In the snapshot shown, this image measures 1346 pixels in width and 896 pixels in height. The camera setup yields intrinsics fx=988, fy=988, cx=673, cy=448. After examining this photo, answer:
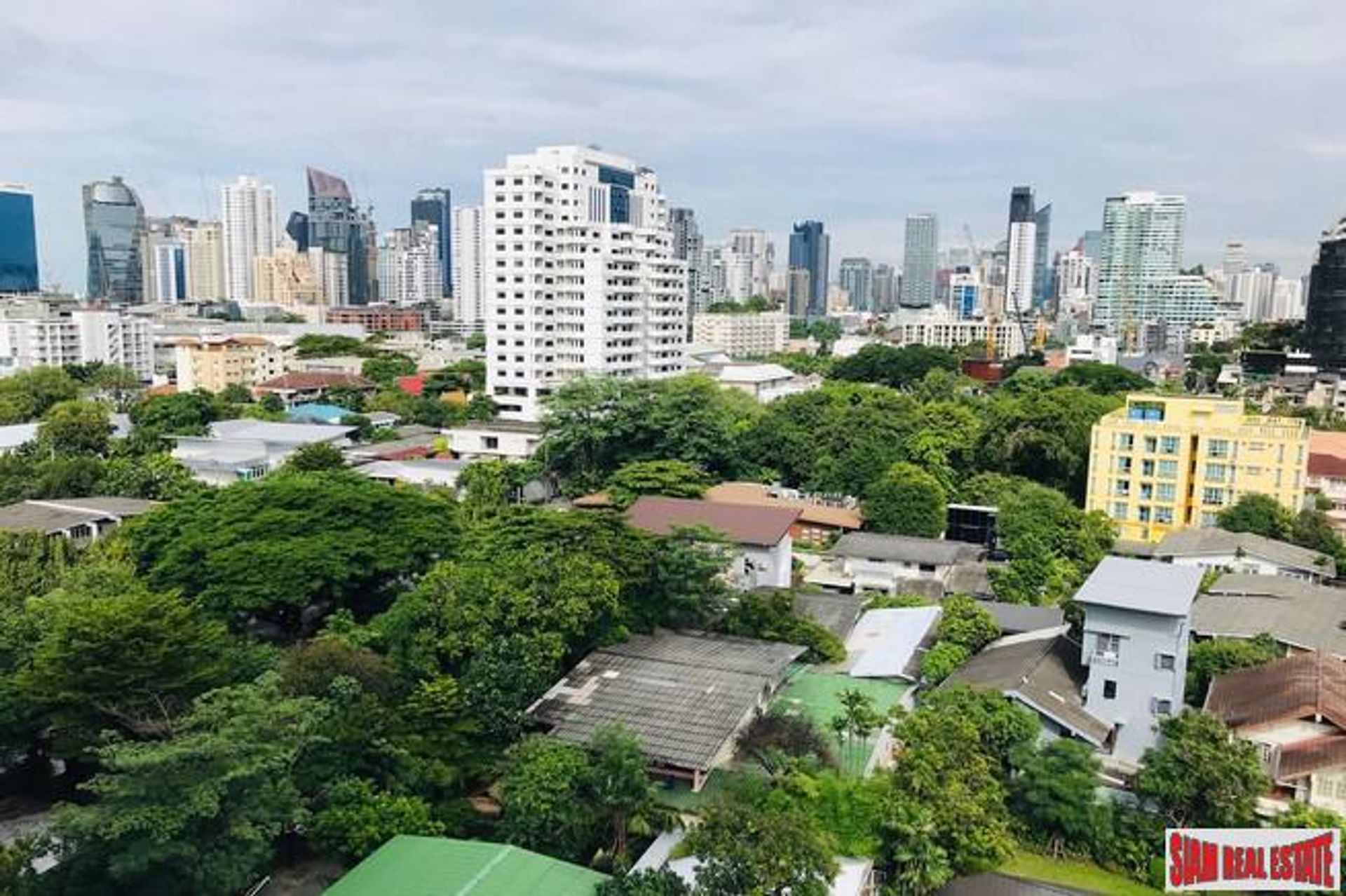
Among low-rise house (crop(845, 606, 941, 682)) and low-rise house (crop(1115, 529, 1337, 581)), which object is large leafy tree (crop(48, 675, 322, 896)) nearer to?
low-rise house (crop(845, 606, 941, 682))

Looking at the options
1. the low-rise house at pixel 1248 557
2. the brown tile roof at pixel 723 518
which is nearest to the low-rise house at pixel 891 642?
the brown tile roof at pixel 723 518

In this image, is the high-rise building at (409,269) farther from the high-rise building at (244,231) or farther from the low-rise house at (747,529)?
the low-rise house at (747,529)

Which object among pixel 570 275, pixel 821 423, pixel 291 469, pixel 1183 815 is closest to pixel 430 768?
pixel 1183 815

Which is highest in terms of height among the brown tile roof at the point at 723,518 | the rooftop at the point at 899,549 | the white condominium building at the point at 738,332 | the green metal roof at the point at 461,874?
the white condominium building at the point at 738,332
